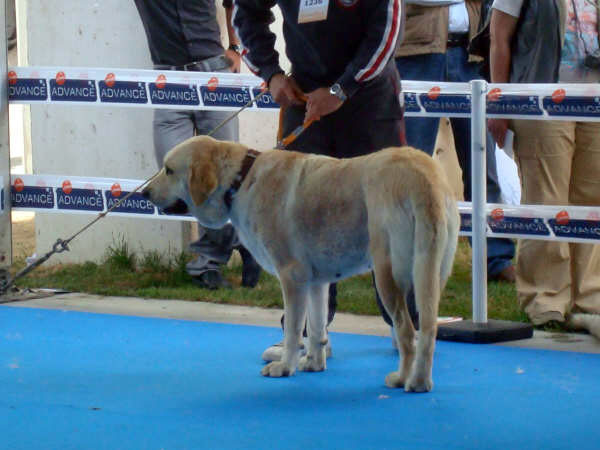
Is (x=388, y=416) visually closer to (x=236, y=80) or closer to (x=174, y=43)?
(x=236, y=80)

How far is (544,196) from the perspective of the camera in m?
6.14

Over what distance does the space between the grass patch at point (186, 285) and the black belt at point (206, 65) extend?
4.80 feet

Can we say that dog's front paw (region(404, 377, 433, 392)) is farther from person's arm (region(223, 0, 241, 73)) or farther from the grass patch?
person's arm (region(223, 0, 241, 73))

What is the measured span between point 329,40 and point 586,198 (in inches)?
81.7

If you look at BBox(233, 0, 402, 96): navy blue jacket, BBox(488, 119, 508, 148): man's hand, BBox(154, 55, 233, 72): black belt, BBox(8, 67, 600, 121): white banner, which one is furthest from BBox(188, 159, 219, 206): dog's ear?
BBox(154, 55, 233, 72): black belt

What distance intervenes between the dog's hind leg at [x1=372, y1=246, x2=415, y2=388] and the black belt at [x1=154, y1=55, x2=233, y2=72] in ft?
11.5

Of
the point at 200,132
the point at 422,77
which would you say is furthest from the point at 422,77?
the point at 200,132

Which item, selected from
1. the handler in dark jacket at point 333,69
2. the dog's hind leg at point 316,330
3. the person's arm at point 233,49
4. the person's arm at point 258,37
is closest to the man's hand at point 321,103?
the handler in dark jacket at point 333,69

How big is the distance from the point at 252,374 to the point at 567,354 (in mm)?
1662

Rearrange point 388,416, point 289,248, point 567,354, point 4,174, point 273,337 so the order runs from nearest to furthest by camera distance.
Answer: point 388,416
point 289,248
point 567,354
point 273,337
point 4,174

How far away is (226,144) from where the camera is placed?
4.88m

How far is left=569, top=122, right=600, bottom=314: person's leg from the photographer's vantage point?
616 cm

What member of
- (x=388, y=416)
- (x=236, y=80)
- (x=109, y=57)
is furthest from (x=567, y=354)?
(x=109, y=57)

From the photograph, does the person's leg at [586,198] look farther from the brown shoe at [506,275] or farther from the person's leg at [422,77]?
the brown shoe at [506,275]
